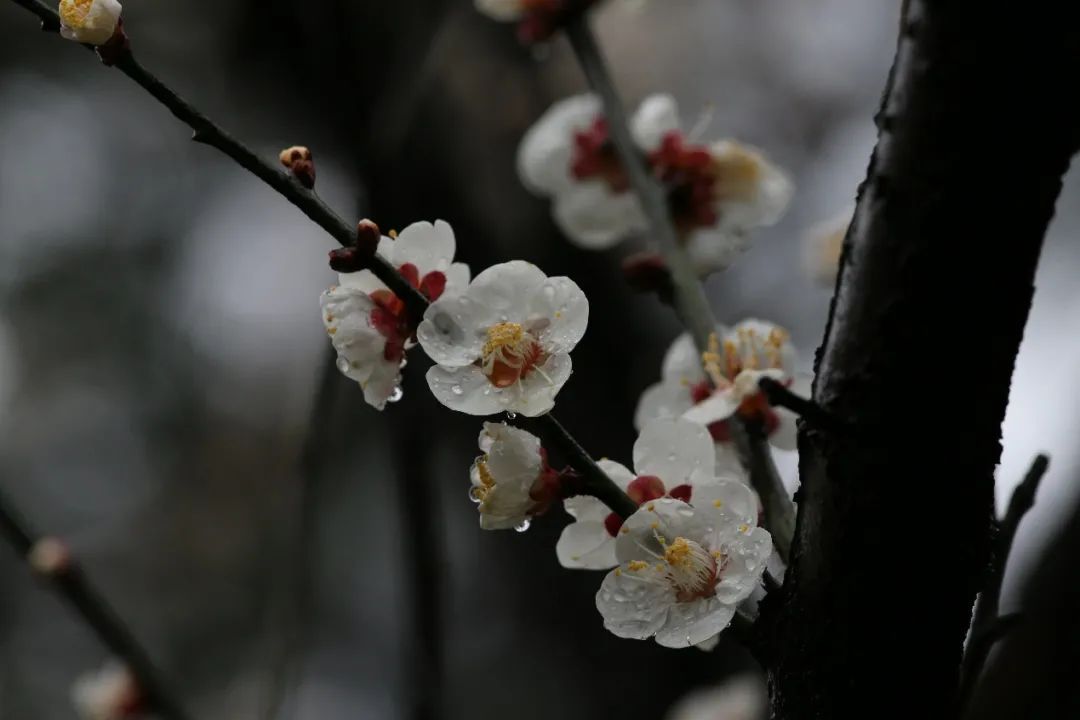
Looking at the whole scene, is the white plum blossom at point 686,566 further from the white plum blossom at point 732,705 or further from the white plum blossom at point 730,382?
the white plum blossom at point 732,705

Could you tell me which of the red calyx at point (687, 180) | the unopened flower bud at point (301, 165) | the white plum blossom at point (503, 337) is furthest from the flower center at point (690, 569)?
the red calyx at point (687, 180)

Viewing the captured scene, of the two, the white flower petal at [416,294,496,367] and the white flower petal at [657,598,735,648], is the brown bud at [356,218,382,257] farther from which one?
the white flower petal at [657,598,735,648]

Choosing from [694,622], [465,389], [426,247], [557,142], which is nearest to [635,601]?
[694,622]

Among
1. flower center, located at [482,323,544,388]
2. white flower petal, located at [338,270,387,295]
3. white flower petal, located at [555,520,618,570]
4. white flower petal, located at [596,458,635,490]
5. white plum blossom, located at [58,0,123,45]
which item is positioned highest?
white plum blossom, located at [58,0,123,45]

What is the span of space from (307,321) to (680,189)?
2.57 meters

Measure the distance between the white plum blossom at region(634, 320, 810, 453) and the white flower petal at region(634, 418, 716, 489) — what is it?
3.0 inches

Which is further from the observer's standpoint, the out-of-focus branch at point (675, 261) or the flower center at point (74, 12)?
the out-of-focus branch at point (675, 261)

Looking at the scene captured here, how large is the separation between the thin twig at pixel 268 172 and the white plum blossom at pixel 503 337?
0.10 feet

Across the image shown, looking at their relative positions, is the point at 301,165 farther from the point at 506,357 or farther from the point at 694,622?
the point at 694,622

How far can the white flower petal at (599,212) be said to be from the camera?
141 centimetres

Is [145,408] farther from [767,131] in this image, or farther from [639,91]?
[767,131]

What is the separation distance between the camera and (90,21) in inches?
28.3

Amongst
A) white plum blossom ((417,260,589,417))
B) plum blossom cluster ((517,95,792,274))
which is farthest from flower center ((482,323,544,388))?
plum blossom cluster ((517,95,792,274))

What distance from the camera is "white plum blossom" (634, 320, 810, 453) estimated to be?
2.96 feet
